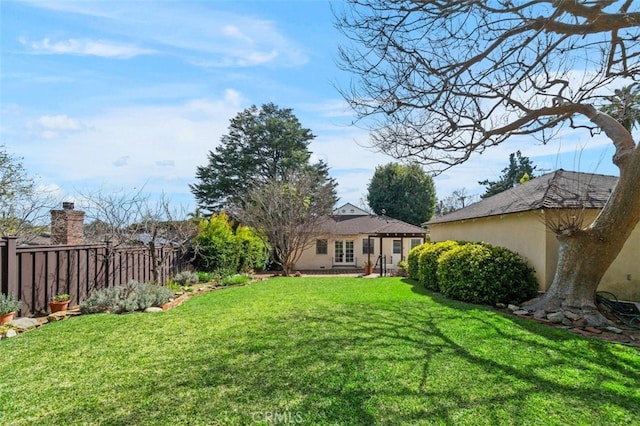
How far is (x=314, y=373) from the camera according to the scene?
14.8 feet

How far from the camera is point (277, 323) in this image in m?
7.21

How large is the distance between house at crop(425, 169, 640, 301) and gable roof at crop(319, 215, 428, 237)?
1048 centimetres

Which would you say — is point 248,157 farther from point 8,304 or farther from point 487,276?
point 8,304

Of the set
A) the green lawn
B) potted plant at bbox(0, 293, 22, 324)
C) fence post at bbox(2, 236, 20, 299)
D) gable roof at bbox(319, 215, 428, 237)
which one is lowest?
the green lawn

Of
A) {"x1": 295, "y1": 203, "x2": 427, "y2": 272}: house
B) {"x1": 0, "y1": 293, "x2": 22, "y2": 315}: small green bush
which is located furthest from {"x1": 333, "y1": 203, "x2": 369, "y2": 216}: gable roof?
{"x1": 0, "y1": 293, "x2": 22, "y2": 315}: small green bush

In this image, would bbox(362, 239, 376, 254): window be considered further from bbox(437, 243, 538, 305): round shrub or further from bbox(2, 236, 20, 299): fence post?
bbox(2, 236, 20, 299): fence post

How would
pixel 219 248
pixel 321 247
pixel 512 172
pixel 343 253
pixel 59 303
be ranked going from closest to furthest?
pixel 59 303 → pixel 219 248 → pixel 321 247 → pixel 343 253 → pixel 512 172

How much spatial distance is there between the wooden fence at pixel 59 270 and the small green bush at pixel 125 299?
1.95ft

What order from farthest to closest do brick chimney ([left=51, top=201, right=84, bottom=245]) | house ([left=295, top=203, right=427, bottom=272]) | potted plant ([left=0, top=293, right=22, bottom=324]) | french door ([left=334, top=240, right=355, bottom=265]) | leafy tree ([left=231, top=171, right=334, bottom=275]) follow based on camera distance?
french door ([left=334, top=240, right=355, bottom=265])
house ([left=295, top=203, right=427, bottom=272])
leafy tree ([left=231, top=171, right=334, bottom=275])
brick chimney ([left=51, top=201, right=84, bottom=245])
potted plant ([left=0, top=293, right=22, bottom=324])

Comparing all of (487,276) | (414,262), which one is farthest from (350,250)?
(487,276)

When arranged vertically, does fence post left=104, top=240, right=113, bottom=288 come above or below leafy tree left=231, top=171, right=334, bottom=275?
below

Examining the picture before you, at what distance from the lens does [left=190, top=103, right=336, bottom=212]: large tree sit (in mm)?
32625

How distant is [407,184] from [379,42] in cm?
2814

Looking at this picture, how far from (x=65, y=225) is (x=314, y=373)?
843 cm
